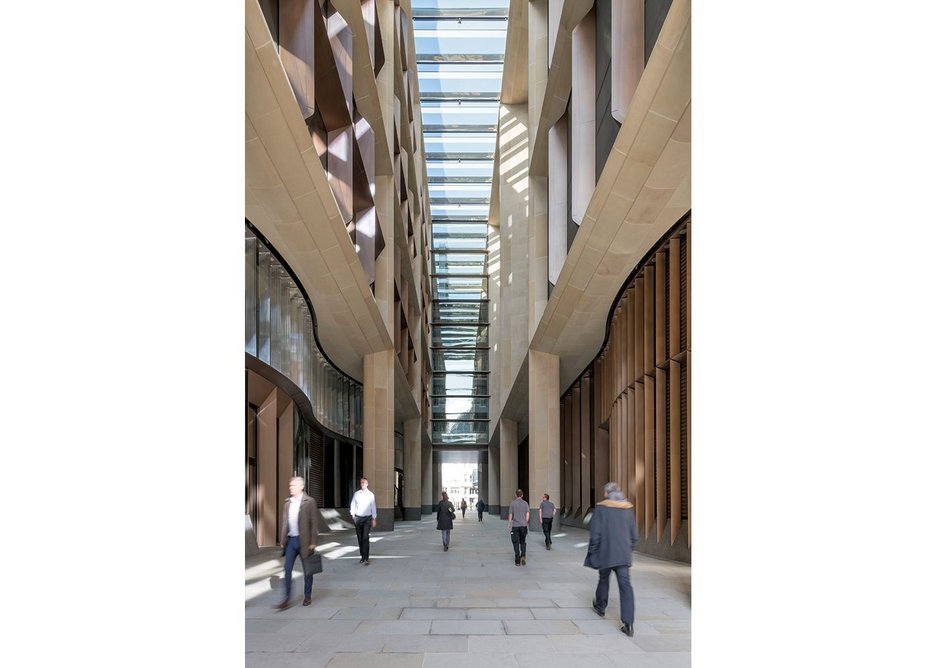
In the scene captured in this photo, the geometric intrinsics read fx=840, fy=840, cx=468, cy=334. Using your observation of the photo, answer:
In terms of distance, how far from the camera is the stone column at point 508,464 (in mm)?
43531

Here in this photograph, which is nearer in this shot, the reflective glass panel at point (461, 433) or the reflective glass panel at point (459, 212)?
the reflective glass panel at point (459, 212)

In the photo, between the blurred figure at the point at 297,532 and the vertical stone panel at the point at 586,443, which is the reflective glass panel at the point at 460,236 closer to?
the vertical stone panel at the point at 586,443

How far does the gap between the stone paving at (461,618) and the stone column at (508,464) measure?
87.4 feet

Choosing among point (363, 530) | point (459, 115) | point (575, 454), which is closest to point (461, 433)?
point (459, 115)

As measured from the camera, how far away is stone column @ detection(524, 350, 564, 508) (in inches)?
1160

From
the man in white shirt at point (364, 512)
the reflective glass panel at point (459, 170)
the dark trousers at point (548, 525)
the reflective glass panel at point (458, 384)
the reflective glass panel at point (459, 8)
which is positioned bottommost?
the dark trousers at point (548, 525)

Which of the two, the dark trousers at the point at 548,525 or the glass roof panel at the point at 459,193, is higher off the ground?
the glass roof panel at the point at 459,193

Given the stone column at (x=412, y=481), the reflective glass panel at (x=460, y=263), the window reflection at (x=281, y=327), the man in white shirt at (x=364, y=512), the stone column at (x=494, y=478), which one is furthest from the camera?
the reflective glass panel at (x=460, y=263)

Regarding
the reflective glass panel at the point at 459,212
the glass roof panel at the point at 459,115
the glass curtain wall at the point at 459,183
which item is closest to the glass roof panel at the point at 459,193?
the glass curtain wall at the point at 459,183

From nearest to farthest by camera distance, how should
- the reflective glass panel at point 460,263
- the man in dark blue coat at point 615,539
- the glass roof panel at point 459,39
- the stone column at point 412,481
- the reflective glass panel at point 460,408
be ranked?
the man in dark blue coat at point 615,539, the glass roof panel at point 459,39, the stone column at point 412,481, the reflective glass panel at point 460,263, the reflective glass panel at point 460,408

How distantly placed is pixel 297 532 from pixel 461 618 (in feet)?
7.57
